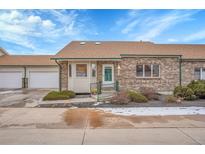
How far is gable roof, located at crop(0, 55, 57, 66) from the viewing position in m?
26.3

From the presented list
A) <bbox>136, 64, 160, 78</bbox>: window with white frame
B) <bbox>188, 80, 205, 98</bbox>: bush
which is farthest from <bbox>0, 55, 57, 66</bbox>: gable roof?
<bbox>188, 80, 205, 98</bbox>: bush

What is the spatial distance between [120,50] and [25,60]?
13091mm

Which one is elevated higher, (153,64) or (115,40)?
(115,40)

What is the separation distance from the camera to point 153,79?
18016 mm

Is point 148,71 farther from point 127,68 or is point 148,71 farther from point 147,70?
point 127,68

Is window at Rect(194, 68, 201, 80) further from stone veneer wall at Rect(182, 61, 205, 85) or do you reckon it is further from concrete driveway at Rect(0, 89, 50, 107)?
concrete driveway at Rect(0, 89, 50, 107)

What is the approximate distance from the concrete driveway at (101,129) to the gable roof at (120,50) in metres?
9.04

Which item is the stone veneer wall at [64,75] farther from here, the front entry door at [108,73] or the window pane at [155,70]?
the window pane at [155,70]

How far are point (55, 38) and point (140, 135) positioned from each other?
20202 mm

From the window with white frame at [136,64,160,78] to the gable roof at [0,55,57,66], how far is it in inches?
465
